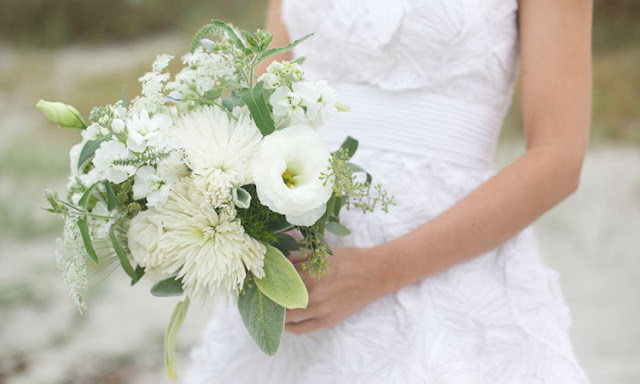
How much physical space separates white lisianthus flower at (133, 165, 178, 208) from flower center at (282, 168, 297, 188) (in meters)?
0.12

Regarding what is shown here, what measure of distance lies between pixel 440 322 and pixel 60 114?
56cm

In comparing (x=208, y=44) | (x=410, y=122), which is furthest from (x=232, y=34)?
(x=410, y=122)

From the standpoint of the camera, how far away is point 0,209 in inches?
171

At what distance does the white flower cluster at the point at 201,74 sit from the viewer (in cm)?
74

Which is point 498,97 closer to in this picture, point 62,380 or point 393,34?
point 393,34

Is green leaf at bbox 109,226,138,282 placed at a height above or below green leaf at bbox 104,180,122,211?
below

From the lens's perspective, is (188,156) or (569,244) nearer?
(188,156)

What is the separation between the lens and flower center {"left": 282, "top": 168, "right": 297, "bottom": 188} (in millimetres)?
726

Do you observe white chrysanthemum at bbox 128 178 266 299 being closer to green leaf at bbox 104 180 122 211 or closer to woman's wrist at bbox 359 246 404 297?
green leaf at bbox 104 180 122 211

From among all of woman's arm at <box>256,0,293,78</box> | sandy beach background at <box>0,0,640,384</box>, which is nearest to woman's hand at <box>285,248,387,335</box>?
woman's arm at <box>256,0,293,78</box>

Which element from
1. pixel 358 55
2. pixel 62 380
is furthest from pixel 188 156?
pixel 62 380

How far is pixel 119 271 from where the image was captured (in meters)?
3.92

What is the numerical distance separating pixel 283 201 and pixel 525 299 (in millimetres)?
453

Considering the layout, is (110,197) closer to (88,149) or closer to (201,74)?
(88,149)
